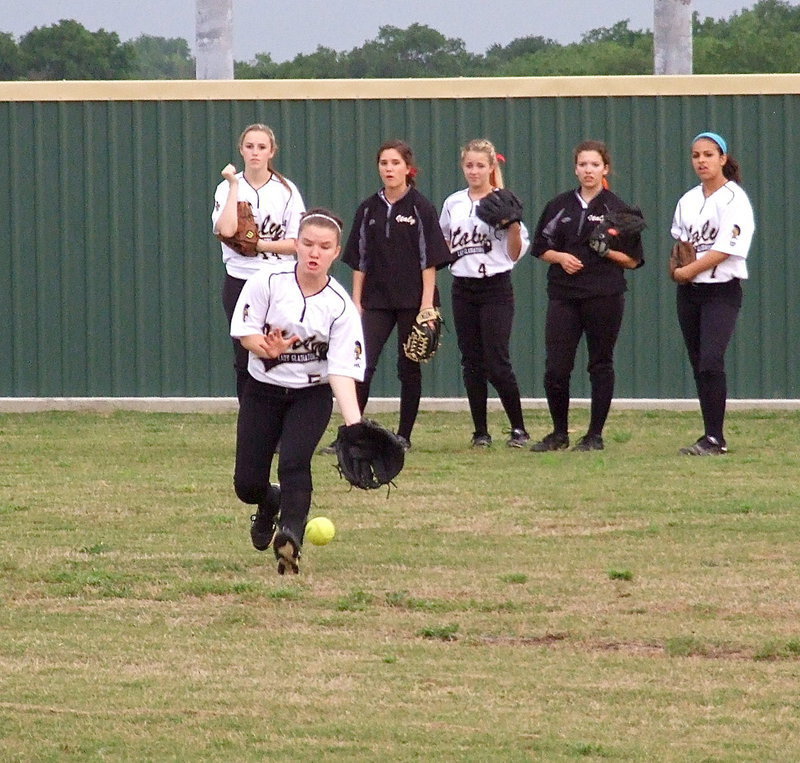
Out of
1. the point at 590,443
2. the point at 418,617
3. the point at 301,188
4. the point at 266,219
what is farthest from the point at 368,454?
the point at 301,188

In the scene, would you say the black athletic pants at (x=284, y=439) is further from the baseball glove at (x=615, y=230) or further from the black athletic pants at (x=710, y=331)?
the black athletic pants at (x=710, y=331)

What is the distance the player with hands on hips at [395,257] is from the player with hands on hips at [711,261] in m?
1.52

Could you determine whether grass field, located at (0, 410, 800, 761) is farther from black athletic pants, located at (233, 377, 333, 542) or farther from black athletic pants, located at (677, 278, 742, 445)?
black athletic pants, located at (677, 278, 742, 445)

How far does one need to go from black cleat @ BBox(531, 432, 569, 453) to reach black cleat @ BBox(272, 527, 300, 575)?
4.28m

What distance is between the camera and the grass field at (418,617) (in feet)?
16.2

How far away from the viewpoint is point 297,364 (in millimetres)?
7301

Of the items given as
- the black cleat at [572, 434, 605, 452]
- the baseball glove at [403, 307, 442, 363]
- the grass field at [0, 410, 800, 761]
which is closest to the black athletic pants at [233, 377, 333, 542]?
the grass field at [0, 410, 800, 761]

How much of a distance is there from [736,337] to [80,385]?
562 cm

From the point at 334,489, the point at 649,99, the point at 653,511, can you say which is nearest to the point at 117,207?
the point at 649,99

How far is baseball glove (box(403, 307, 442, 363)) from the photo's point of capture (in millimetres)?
10711

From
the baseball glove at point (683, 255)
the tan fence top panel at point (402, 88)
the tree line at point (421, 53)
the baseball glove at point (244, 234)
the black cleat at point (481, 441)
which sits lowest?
the black cleat at point (481, 441)

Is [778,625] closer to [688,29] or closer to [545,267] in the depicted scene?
[545,267]

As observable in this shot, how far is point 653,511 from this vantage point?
28.7 feet

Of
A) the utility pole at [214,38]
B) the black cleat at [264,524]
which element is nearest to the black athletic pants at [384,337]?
the black cleat at [264,524]
